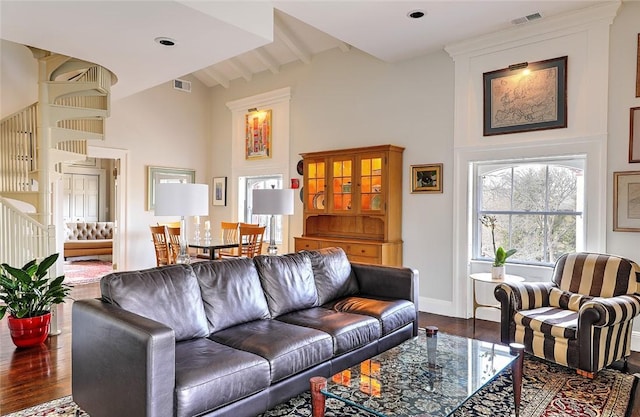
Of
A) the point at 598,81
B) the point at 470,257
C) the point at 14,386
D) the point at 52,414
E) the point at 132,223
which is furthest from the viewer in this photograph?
the point at 132,223

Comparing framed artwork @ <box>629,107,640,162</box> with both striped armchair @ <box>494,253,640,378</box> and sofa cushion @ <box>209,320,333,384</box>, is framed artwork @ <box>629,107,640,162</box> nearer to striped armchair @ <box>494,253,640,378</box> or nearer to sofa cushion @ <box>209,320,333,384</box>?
striped armchair @ <box>494,253,640,378</box>

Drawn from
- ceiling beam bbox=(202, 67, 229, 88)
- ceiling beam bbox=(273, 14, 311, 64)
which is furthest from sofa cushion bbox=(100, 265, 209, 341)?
ceiling beam bbox=(202, 67, 229, 88)

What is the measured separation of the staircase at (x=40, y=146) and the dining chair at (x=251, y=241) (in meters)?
2.23

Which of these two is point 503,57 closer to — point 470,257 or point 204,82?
point 470,257

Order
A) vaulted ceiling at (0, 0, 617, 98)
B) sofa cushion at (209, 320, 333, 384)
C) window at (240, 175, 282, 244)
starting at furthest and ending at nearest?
window at (240, 175, 282, 244)
vaulted ceiling at (0, 0, 617, 98)
sofa cushion at (209, 320, 333, 384)

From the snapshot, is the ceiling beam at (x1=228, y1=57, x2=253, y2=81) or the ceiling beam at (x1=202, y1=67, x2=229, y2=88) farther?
the ceiling beam at (x1=202, y1=67, x2=229, y2=88)

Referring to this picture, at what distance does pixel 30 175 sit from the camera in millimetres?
4949

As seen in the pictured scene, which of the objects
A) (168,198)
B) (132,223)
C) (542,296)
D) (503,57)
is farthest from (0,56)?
(542,296)

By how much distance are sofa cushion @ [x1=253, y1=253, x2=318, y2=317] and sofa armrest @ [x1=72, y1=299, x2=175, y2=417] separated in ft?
3.75

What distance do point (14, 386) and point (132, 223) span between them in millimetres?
4660

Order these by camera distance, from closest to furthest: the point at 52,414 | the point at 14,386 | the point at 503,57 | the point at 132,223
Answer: the point at 52,414
the point at 14,386
the point at 503,57
the point at 132,223

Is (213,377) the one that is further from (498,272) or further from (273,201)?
(498,272)

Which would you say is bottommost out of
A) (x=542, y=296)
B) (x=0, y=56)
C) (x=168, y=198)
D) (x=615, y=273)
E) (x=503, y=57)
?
(x=542, y=296)

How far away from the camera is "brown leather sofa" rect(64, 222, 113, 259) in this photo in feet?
29.3
